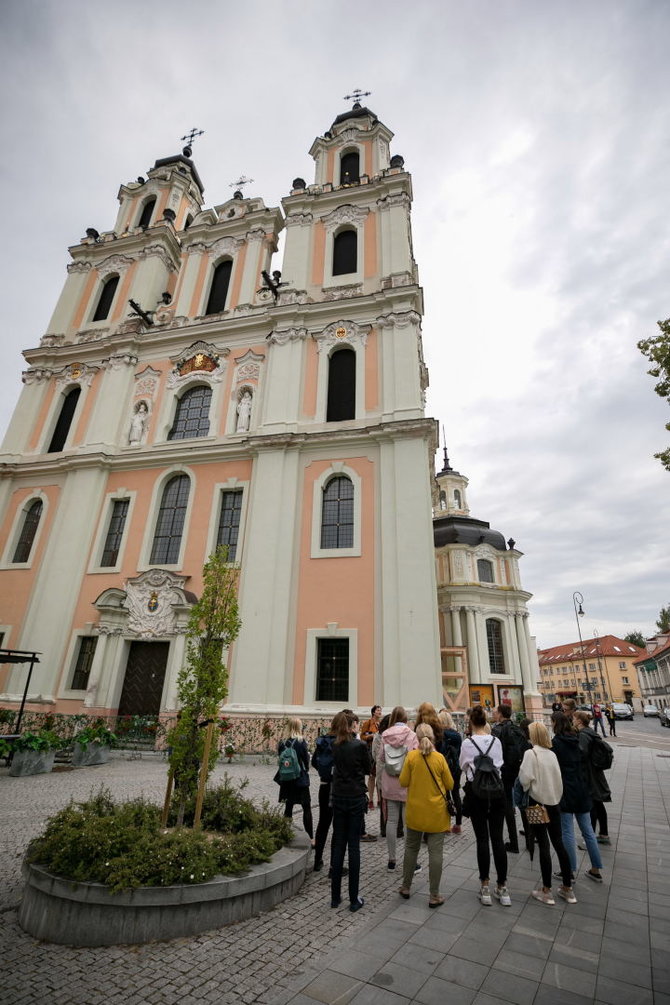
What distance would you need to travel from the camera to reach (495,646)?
33.8 m

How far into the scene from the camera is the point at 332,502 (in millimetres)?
18047

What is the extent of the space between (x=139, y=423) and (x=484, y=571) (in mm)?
25625

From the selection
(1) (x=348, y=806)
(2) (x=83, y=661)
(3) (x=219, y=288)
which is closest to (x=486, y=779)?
(1) (x=348, y=806)

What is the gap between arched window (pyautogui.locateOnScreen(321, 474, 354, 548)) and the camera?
17328 millimetres

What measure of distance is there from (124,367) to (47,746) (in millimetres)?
16793

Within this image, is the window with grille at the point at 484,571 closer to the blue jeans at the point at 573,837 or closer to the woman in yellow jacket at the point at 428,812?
the blue jeans at the point at 573,837

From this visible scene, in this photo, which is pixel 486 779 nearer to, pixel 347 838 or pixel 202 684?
pixel 347 838

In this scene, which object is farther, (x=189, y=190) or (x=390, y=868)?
(x=189, y=190)

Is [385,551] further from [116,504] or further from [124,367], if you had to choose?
[124,367]

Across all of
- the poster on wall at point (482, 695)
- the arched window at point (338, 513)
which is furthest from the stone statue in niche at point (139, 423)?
the poster on wall at point (482, 695)

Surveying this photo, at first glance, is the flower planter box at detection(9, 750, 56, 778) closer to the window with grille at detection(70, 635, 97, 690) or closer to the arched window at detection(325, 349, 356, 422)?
the window with grille at detection(70, 635, 97, 690)

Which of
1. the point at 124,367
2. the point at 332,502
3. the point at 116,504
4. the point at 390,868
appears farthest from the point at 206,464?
the point at 390,868

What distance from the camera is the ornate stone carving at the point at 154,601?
1708 centimetres

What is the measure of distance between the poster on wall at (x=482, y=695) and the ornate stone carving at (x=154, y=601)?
11413 millimetres
